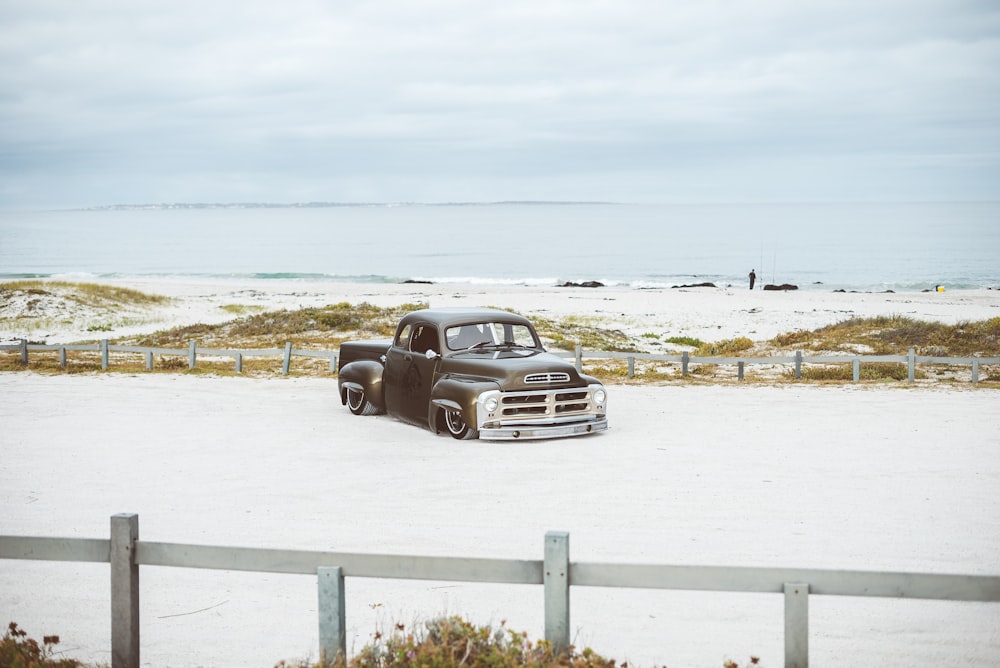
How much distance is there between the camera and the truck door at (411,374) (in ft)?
50.5

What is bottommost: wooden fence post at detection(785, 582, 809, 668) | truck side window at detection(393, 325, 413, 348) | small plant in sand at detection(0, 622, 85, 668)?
small plant in sand at detection(0, 622, 85, 668)

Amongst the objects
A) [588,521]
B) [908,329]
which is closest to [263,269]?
[908,329]

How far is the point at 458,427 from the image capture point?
14.9 metres

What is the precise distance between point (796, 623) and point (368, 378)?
40.1ft

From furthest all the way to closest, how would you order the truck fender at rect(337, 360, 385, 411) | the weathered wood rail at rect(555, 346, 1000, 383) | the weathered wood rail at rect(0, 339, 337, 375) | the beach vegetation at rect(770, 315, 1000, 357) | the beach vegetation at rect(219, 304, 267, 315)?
the beach vegetation at rect(219, 304, 267, 315) < the beach vegetation at rect(770, 315, 1000, 357) < the weathered wood rail at rect(0, 339, 337, 375) < the weathered wood rail at rect(555, 346, 1000, 383) < the truck fender at rect(337, 360, 385, 411)

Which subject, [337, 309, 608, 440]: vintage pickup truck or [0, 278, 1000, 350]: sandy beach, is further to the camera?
[0, 278, 1000, 350]: sandy beach

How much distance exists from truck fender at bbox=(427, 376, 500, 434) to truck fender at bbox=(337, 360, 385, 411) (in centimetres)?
174

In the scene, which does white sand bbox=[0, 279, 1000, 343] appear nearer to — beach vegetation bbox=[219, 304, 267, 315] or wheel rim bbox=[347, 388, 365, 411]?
beach vegetation bbox=[219, 304, 267, 315]

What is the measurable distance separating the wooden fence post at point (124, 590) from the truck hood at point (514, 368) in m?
8.92

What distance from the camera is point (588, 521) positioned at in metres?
10.1

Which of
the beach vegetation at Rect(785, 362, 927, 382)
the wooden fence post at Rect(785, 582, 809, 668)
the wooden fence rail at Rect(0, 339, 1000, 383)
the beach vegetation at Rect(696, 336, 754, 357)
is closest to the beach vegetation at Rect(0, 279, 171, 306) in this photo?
the wooden fence rail at Rect(0, 339, 1000, 383)

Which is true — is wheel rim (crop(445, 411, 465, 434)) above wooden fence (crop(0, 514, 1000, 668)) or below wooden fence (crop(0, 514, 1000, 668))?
below

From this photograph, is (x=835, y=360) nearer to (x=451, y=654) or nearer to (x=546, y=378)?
(x=546, y=378)

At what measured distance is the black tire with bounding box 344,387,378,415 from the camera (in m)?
17.3
